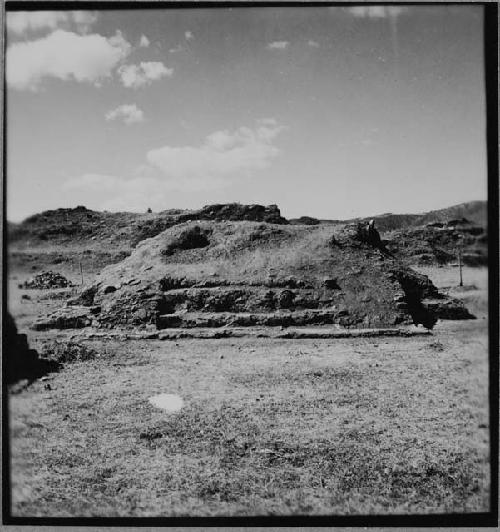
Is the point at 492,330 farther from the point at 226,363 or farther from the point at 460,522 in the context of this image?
the point at 226,363

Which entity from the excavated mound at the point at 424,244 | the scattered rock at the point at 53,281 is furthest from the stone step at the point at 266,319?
the scattered rock at the point at 53,281

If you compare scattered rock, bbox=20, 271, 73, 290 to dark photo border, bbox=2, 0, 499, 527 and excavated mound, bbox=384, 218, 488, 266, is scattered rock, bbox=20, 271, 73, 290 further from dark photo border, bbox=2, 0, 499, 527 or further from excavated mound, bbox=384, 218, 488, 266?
excavated mound, bbox=384, 218, 488, 266

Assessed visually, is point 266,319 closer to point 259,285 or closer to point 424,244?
point 259,285

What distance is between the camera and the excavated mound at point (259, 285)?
16.0 m

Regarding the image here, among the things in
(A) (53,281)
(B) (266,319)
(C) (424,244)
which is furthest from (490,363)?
(C) (424,244)

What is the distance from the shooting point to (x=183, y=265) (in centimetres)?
1917

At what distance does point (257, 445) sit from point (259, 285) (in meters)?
11.6

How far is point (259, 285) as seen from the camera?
57.5ft

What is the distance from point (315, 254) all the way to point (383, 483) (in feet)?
44.7

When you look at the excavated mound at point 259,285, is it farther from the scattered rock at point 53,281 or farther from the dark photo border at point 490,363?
the dark photo border at point 490,363

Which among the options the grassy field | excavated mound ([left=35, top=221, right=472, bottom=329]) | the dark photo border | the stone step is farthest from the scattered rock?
the dark photo border

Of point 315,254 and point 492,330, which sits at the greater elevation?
point 315,254

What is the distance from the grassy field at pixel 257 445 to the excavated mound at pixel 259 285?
23.9 ft

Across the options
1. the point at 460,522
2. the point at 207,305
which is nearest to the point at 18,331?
the point at 460,522
